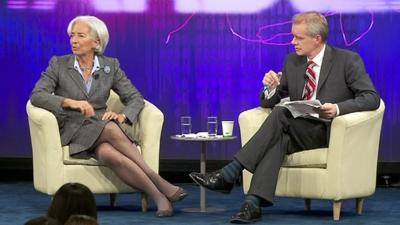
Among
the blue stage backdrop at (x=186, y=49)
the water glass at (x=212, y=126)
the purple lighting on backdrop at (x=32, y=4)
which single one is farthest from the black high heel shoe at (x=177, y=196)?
the purple lighting on backdrop at (x=32, y=4)

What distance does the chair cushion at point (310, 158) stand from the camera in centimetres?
539

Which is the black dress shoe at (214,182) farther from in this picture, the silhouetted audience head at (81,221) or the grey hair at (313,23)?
the silhouetted audience head at (81,221)

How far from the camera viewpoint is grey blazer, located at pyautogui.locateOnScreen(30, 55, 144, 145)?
5684 millimetres

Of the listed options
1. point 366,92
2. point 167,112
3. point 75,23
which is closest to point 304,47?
point 366,92

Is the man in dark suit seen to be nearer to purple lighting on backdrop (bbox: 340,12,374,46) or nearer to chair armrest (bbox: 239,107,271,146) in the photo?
chair armrest (bbox: 239,107,271,146)

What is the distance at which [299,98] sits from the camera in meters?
5.65

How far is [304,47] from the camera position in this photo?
5.66 metres

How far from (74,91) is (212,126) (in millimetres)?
894

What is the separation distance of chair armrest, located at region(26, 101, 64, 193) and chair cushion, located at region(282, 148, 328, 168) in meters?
1.34

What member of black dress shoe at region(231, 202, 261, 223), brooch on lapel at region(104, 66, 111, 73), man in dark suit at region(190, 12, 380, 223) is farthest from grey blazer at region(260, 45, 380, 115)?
brooch on lapel at region(104, 66, 111, 73)

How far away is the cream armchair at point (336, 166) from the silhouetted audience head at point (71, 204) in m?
2.69

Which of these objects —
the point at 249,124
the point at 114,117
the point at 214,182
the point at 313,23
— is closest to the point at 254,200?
the point at 214,182

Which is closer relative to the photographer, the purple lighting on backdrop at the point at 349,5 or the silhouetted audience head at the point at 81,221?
the silhouetted audience head at the point at 81,221

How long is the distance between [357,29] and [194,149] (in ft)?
4.96
